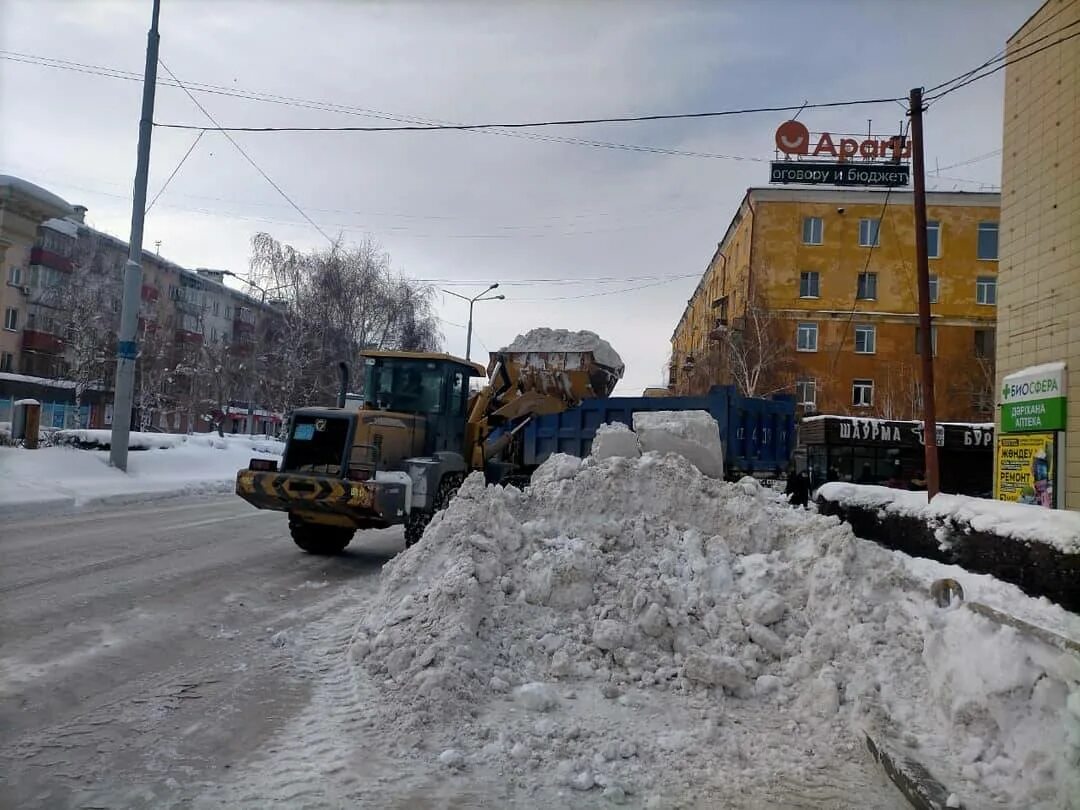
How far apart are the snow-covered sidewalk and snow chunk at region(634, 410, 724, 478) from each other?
1049cm

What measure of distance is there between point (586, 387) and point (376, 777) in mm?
10252

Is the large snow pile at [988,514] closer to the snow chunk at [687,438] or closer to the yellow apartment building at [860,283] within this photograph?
the snow chunk at [687,438]

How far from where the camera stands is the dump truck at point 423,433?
Result: 970cm

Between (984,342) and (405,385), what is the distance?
35.4m

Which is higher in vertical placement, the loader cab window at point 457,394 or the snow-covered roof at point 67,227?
the snow-covered roof at point 67,227

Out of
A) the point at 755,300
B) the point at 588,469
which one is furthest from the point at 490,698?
the point at 755,300

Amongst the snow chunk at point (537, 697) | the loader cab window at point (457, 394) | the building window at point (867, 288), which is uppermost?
the building window at point (867, 288)

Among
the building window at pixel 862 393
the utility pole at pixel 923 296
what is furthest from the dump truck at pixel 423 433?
the building window at pixel 862 393

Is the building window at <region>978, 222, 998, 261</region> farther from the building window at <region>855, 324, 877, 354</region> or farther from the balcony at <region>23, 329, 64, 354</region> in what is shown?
the balcony at <region>23, 329, 64, 354</region>

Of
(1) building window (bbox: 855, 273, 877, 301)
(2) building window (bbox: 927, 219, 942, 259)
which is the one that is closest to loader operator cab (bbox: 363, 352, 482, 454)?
(1) building window (bbox: 855, 273, 877, 301)

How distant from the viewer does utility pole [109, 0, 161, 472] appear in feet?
59.4

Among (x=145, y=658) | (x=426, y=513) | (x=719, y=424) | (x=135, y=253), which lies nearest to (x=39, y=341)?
(x=135, y=253)

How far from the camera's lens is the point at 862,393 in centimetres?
3831

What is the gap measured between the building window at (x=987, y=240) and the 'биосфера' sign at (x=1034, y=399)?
2924cm
